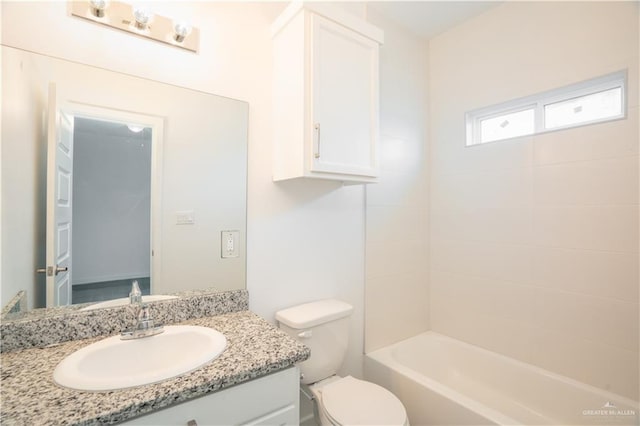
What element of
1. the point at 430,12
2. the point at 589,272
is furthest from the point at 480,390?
the point at 430,12

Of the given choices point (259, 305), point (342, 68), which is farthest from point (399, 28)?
point (259, 305)

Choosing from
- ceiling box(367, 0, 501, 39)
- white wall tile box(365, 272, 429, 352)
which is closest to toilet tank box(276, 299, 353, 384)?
white wall tile box(365, 272, 429, 352)

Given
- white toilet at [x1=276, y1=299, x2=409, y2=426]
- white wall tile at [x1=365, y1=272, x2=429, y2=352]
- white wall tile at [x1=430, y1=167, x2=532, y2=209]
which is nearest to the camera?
white toilet at [x1=276, y1=299, x2=409, y2=426]

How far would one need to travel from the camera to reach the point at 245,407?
37.0 inches

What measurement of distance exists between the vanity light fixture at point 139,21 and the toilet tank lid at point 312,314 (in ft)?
4.35

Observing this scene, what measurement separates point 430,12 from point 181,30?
1.63m

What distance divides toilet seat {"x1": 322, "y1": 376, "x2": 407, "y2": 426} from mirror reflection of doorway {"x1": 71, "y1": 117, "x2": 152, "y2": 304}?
0.96 m

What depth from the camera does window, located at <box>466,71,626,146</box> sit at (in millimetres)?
1639

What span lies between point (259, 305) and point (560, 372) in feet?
5.69

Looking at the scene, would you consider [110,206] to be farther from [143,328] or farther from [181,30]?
[181,30]

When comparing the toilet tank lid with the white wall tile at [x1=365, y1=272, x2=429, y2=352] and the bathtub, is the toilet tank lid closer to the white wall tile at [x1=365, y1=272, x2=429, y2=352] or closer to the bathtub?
the white wall tile at [x1=365, y1=272, x2=429, y2=352]

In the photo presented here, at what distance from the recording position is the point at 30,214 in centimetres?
108

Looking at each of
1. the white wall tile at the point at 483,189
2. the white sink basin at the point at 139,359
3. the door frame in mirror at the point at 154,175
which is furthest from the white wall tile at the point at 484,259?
the door frame in mirror at the point at 154,175

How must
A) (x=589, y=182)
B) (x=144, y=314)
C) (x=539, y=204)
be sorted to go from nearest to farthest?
(x=144, y=314), (x=589, y=182), (x=539, y=204)
